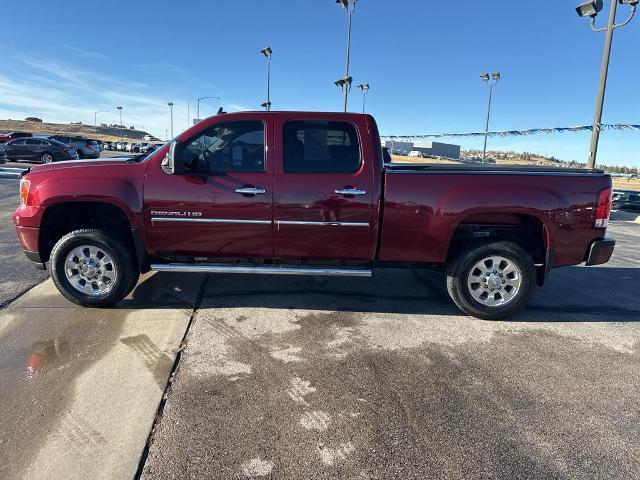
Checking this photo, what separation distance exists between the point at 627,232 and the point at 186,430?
470 inches

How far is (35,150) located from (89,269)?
23.2 meters

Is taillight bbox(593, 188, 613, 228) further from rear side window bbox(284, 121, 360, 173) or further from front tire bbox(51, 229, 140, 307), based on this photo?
front tire bbox(51, 229, 140, 307)

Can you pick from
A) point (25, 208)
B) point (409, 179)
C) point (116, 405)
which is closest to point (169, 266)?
point (25, 208)

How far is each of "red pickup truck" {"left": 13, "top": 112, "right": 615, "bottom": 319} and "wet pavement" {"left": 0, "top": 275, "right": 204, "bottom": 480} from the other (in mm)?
421

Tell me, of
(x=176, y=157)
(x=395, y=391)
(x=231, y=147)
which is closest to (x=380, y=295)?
(x=395, y=391)

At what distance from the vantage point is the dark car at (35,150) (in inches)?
912

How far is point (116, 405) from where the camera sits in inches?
114

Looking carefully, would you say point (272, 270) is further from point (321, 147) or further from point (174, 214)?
point (321, 147)

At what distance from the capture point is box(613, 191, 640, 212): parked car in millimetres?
14412

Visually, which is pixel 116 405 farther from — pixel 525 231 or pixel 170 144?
pixel 525 231

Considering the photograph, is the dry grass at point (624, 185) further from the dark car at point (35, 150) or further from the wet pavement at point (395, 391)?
the dark car at point (35, 150)

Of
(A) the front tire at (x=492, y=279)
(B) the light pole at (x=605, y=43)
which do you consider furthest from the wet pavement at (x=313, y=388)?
(B) the light pole at (x=605, y=43)

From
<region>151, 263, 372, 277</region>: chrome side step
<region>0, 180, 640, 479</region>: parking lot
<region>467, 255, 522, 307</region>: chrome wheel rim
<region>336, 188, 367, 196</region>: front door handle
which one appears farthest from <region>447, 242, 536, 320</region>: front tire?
<region>336, 188, 367, 196</region>: front door handle

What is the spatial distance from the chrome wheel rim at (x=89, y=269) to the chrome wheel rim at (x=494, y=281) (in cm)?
371
